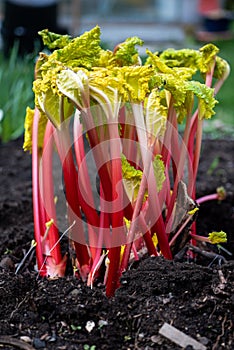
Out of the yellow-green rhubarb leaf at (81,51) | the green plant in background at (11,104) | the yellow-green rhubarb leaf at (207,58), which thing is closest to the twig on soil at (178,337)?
the yellow-green rhubarb leaf at (81,51)

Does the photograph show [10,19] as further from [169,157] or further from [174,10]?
[169,157]

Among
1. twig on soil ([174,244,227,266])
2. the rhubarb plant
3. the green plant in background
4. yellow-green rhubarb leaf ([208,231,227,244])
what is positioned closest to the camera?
the rhubarb plant

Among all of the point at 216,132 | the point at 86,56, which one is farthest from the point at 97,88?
the point at 216,132

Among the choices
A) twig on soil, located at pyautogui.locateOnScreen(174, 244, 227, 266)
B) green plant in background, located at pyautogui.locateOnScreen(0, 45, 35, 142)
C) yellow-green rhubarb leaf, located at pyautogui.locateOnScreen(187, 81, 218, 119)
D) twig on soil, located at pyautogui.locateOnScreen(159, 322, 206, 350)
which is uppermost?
yellow-green rhubarb leaf, located at pyautogui.locateOnScreen(187, 81, 218, 119)

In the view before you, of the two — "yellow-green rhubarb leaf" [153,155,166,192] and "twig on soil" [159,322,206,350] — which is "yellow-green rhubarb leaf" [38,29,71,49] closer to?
"yellow-green rhubarb leaf" [153,155,166,192]

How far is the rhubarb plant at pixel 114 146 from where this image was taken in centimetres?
176

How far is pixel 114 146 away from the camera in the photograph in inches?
70.6

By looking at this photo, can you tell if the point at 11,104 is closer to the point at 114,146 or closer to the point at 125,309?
the point at 114,146

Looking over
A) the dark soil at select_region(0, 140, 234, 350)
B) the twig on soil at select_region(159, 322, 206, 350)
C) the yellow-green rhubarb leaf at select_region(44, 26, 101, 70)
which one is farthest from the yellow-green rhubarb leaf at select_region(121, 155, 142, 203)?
the twig on soil at select_region(159, 322, 206, 350)

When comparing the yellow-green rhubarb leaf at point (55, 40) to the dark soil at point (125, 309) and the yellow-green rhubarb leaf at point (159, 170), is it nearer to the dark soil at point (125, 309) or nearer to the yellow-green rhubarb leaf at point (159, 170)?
the yellow-green rhubarb leaf at point (159, 170)

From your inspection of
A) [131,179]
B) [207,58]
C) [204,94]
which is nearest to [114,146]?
[131,179]

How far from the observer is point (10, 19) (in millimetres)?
6328

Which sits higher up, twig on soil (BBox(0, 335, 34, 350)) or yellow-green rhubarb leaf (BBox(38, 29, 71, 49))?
yellow-green rhubarb leaf (BBox(38, 29, 71, 49))

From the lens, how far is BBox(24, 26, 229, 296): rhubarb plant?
5.78ft
